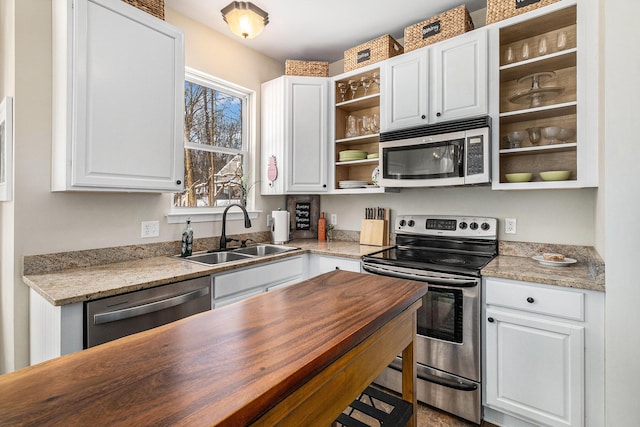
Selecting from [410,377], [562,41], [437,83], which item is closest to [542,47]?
[562,41]

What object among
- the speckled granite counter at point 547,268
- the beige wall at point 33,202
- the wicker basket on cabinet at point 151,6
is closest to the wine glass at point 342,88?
the wicker basket on cabinet at point 151,6

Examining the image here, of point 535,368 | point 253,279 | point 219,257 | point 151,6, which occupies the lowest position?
point 535,368

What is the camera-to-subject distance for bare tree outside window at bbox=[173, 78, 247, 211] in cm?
277

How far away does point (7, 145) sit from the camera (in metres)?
1.87

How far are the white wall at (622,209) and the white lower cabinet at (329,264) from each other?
1474 millimetres

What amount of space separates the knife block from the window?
47.5 inches

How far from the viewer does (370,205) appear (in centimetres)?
318

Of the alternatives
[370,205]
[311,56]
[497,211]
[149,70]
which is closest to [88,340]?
[149,70]

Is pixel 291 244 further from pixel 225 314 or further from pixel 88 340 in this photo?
pixel 225 314

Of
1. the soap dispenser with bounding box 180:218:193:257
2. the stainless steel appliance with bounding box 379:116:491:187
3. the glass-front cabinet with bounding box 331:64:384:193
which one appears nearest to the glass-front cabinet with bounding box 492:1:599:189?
the stainless steel appliance with bounding box 379:116:491:187

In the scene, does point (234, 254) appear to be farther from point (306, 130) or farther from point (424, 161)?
point (424, 161)

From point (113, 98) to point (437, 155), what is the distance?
6.95ft

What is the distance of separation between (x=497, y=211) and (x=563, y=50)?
43.7 inches

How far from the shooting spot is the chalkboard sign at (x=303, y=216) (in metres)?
3.44
